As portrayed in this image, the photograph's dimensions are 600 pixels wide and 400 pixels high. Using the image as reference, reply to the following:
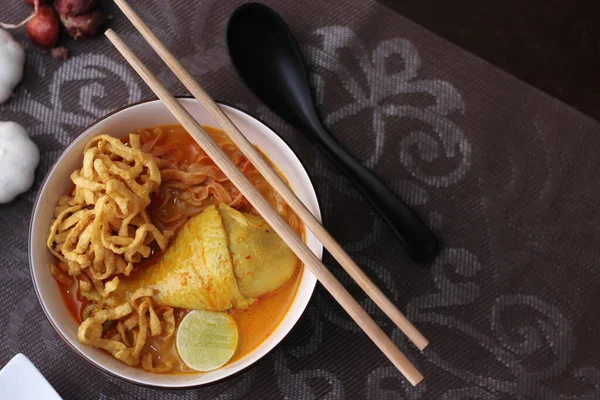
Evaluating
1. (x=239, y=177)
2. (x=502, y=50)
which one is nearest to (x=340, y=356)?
(x=239, y=177)

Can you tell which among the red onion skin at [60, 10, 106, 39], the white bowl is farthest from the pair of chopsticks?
the red onion skin at [60, 10, 106, 39]

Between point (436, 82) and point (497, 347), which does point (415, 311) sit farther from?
point (436, 82)

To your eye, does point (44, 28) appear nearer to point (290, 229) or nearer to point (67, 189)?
point (67, 189)

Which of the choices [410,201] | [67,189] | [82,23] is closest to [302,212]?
[410,201]

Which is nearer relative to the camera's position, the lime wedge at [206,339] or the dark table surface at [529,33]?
the lime wedge at [206,339]

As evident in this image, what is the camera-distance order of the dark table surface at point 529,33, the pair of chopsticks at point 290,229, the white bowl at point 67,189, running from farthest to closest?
1. the dark table surface at point 529,33
2. the white bowl at point 67,189
3. the pair of chopsticks at point 290,229

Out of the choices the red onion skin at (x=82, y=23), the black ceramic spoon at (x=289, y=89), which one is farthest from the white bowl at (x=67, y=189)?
the red onion skin at (x=82, y=23)

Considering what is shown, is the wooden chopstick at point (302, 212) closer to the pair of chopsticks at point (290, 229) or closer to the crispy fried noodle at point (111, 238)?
the pair of chopsticks at point (290, 229)
